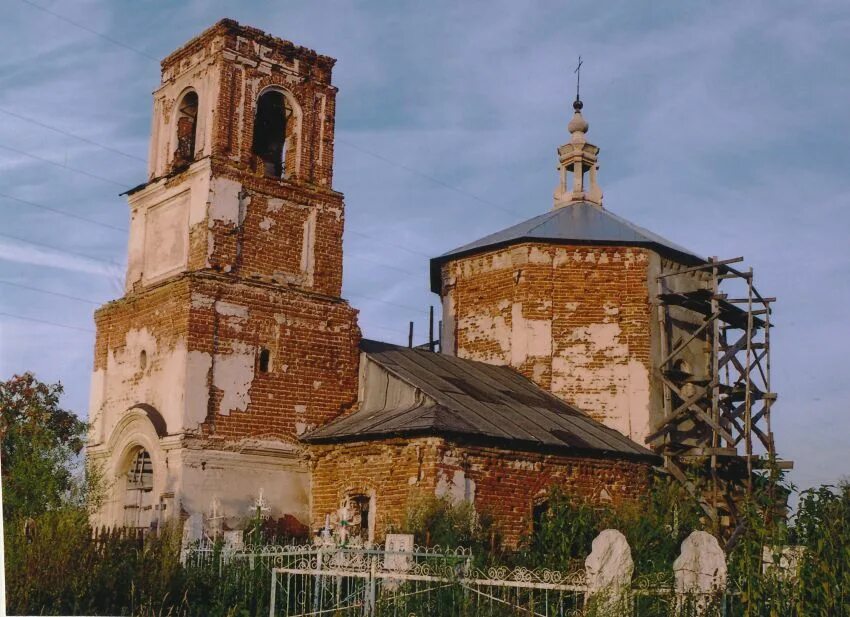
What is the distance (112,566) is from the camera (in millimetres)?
10352

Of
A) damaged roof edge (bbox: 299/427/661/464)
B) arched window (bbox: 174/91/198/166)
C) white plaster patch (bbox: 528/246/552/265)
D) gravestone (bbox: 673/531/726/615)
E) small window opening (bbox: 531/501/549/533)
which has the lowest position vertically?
gravestone (bbox: 673/531/726/615)

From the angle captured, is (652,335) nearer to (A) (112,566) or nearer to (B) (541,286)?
(B) (541,286)

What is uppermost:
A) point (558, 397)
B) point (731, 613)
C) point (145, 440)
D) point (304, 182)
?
point (304, 182)

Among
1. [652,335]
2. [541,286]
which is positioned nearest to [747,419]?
[652,335]

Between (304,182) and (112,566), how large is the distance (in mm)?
8102

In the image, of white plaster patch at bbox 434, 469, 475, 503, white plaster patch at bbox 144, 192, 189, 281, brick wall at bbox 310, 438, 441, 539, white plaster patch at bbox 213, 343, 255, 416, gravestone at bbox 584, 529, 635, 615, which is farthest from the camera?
white plaster patch at bbox 144, 192, 189, 281

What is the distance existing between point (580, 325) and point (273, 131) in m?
6.59

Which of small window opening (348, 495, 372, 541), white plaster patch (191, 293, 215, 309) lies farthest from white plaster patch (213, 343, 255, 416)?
small window opening (348, 495, 372, 541)

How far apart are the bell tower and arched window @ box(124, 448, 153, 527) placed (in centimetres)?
2

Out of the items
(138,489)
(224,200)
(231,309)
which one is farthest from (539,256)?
(138,489)

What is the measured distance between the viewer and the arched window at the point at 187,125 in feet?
56.4

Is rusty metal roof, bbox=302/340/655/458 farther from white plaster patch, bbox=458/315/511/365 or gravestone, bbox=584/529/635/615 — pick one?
gravestone, bbox=584/529/635/615

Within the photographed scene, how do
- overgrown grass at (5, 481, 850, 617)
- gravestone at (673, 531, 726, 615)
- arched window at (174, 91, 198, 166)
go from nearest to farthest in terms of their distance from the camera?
overgrown grass at (5, 481, 850, 617) < gravestone at (673, 531, 726, 615) < arched window at (174, 91, 198, 166)

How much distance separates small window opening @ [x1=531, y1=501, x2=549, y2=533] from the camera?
15.2 meters
